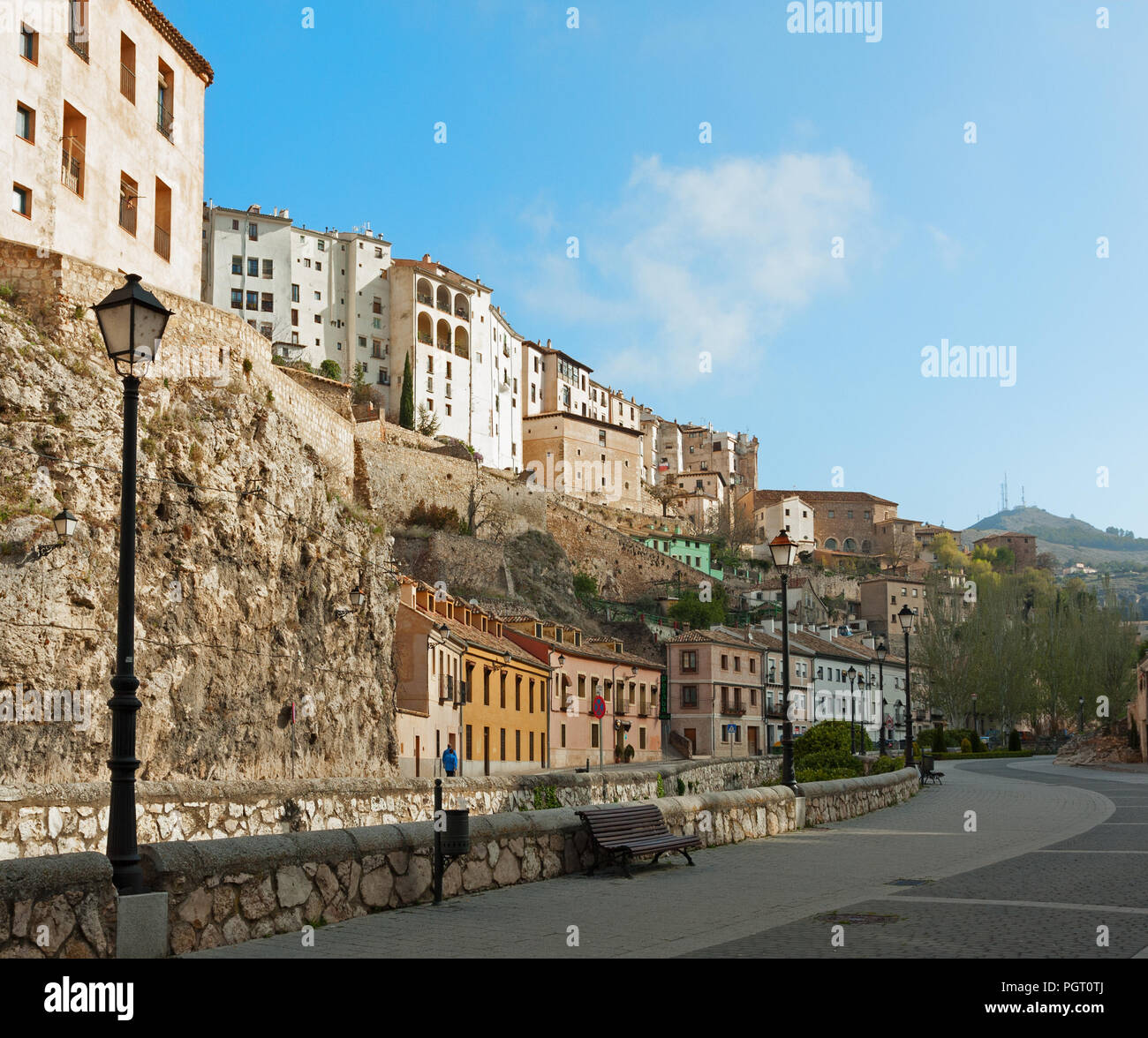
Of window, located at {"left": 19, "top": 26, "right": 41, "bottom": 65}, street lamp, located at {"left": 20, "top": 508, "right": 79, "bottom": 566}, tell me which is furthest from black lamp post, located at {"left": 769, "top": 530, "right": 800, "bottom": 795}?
window, located at {"left": 19, "top": 26, "right": 41, "bottom": 65}

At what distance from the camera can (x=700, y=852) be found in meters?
15.4

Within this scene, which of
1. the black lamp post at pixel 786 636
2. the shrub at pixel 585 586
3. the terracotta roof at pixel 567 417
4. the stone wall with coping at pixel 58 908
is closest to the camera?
the stone wall with coping at pixel 58 908

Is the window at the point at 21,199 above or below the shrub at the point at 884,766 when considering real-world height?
above

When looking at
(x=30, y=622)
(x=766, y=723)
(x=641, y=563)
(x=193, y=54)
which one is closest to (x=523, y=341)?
(x=641, y=563)

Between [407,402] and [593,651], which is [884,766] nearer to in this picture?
[593,651]

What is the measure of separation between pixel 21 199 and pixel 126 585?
93.1 ft

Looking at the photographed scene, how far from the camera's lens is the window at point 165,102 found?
3938 cm

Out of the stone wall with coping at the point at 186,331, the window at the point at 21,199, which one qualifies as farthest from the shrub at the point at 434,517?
the window at the point at 21,199

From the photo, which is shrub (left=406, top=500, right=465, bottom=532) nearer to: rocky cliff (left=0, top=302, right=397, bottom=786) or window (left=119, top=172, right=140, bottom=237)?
rocky cliff (left=0, top=302, right=397, bottom=786)

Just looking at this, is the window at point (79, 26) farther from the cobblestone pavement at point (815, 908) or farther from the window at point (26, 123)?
the cobblestone pavement at point (815, 908)

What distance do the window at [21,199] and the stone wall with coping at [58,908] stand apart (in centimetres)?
2974
